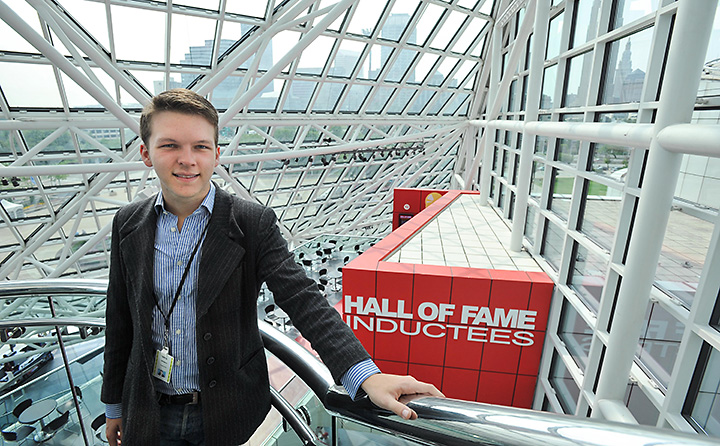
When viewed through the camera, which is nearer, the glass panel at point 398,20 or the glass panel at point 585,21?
the glass panel at point 585,21

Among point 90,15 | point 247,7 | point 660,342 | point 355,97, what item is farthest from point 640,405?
point 355,97

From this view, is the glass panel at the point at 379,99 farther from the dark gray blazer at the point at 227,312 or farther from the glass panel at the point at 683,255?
the dark gray blazer at the point at 227,312

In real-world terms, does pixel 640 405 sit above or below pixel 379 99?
below

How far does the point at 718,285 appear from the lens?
4449 mm

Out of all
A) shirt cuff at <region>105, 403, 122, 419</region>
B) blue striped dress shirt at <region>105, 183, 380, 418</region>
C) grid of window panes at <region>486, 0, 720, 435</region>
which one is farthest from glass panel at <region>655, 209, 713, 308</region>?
shirt cuff at <region>105, 403, 122, 419</region>

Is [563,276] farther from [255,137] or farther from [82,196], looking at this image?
[82,196]

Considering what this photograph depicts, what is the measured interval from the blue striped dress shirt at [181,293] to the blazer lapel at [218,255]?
0.17 ft

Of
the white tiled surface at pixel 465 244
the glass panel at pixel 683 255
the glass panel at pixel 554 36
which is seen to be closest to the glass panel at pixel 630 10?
the glass panel at pixel 554 36

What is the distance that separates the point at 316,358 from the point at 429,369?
8.91 meters

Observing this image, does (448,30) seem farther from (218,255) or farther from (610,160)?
(218,255)

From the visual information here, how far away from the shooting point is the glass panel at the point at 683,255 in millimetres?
4926

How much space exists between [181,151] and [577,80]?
10.1 meters

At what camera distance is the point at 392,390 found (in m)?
1.25

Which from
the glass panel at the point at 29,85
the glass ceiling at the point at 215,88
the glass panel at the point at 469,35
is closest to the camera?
the glass ceiling at the point at 215,88
